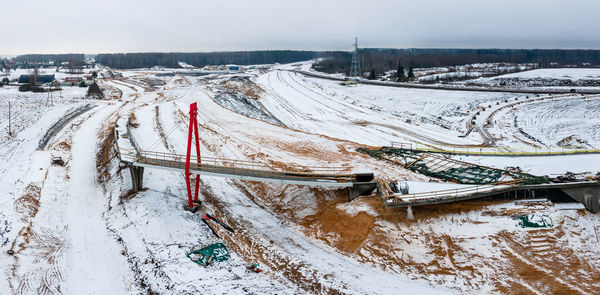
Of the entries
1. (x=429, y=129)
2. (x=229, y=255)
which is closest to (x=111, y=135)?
(x=229, y=255)

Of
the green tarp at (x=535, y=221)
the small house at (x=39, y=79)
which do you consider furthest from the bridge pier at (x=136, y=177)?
the small house at (x=39, y=79)

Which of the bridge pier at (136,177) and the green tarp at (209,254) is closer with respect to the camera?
the green tarp at (209,254)

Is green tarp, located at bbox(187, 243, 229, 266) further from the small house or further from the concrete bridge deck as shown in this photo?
the small house

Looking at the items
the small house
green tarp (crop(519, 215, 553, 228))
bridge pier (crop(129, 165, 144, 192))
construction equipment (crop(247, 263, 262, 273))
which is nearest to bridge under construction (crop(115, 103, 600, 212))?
bridge pier (crop(129, 165, 144, 192))

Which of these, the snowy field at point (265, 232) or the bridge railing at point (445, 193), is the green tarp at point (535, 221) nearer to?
the snowy field at point (265, 232)

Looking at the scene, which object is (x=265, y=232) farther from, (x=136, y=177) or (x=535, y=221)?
(x=535, y=221)

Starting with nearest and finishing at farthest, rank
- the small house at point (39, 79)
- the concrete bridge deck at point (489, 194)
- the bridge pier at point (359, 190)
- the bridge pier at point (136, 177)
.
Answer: the concrete bridge deck at point (489, 194), the bridge pier at point (359, 190), the bridge pier at point (136, 177), the small house at point (39, 79)

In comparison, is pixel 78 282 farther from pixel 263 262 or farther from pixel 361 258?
pixel 361 258

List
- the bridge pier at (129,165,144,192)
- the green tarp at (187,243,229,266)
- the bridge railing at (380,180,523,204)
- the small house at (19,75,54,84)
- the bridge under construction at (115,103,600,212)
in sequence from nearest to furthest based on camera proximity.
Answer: the green tarp at (187,243,229,266) < the bridge railing at (380,180,523,204) < the bridge under construction at (115,103,600,212) < the bridge pier at (129,165,144,192) < the small house at (19,75,54,84)

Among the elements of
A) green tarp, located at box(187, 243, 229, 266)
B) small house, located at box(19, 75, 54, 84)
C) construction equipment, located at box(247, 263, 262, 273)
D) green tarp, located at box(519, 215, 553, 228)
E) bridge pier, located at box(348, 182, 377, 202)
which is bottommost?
construction equipment, located at box(247, 263, 262, 273)
